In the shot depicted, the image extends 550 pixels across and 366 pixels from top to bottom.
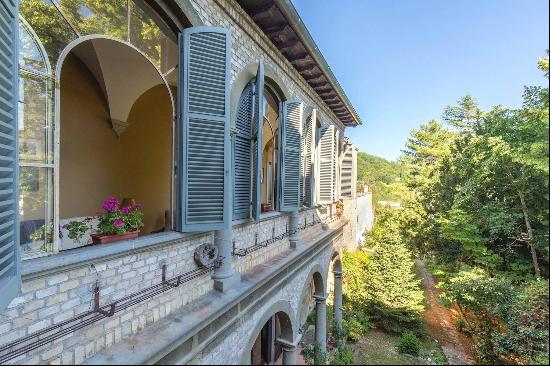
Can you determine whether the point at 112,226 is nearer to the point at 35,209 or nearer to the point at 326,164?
the point at 35,209

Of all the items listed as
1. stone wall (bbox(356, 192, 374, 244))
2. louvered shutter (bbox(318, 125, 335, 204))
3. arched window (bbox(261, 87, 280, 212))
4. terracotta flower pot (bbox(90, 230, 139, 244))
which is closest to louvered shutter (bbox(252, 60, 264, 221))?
arched window (bbox(261, 87, 280, 212))

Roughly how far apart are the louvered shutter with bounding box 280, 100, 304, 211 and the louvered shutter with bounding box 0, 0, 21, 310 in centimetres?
449

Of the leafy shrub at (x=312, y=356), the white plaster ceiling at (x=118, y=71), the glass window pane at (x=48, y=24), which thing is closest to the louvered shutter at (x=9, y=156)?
the glass window pane at (x=48, y=24)

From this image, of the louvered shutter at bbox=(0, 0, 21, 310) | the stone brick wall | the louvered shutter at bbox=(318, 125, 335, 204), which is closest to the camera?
the louvered shutter at bbox=(0, 0, 21, 310)

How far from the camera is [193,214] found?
3.66m

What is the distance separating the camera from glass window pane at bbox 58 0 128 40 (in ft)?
9.84

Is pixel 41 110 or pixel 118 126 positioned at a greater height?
pixel 118 126

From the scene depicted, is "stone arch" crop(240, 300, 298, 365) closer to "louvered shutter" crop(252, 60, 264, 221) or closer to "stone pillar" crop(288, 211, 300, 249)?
"stone pillar" crop(288, 211, 300, 249)

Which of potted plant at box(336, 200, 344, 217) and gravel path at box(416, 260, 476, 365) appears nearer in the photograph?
gravel path at box(416, 260, 476, 365)

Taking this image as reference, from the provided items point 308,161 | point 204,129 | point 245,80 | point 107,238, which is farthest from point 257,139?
point 308,161

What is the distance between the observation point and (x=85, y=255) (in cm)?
260

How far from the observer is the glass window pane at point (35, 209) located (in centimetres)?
248

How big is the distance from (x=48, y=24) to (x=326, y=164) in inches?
279

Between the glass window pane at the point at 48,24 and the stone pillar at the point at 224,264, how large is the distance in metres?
2.78
